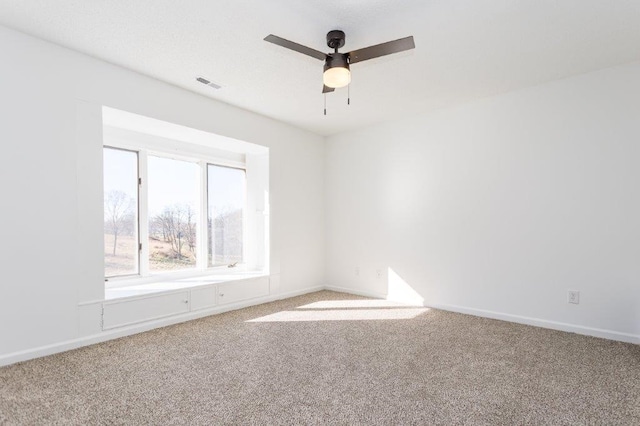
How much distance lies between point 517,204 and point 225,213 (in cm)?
375

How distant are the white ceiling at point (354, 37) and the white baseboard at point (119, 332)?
2.46 metres

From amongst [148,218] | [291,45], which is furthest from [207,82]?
[148,218]

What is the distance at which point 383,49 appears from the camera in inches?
87.6

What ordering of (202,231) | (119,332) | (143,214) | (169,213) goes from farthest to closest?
(202,231) < (169,213) < (143,214) < (119,332)

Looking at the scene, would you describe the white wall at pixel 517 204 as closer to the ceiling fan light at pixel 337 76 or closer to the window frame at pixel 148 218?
the window frame at pixel 148 218

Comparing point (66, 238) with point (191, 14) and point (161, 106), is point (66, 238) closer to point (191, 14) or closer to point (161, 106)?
point (161, 106)

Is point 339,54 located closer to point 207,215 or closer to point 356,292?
point 207,215

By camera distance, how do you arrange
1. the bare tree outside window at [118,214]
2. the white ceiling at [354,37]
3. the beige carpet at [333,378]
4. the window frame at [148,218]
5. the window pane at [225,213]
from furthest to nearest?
1. the window pane at [225,213]
2. the window frame at [148,218]
3. the bare tree outside window at [118,214]
4. the white ceiling at [354,37]
5. the beige carpet at [333,378]

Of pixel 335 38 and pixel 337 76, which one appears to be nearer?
pixel 337 76

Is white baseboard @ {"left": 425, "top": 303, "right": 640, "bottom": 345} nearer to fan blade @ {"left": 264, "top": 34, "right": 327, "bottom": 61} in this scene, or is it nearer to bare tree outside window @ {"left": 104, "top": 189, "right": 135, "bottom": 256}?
fan blade @ {"left": 264, "top": 34, "right": 327, "bottom": 61}

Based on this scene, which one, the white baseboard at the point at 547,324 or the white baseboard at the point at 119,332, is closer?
the white baseboard at the point at 119,332

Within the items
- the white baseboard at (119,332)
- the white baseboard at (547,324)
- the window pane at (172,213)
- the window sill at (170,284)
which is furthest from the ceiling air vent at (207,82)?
the white baseboard at (547,324)

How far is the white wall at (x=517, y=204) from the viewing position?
308cm

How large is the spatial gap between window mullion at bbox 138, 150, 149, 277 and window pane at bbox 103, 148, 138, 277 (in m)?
0.05
